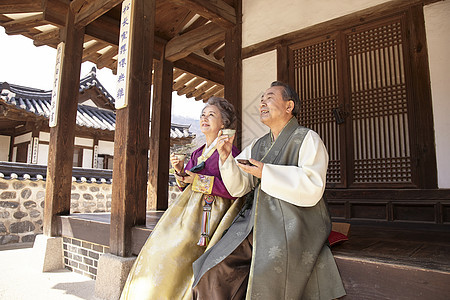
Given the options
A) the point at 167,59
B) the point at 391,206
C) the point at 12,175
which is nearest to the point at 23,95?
the point at 12,175

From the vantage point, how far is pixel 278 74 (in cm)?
457

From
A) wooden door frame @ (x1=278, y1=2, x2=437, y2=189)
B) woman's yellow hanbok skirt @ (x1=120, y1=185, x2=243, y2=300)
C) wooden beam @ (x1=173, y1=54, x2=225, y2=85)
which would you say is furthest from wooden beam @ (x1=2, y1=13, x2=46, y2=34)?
wooden door frame @ (x1=278, y1=2, x2=437, y2=189)

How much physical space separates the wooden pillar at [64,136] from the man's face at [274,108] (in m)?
3.81

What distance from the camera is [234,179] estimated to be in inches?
81.4

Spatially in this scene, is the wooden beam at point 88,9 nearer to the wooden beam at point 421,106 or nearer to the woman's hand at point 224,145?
the woman's hand at point 224,145

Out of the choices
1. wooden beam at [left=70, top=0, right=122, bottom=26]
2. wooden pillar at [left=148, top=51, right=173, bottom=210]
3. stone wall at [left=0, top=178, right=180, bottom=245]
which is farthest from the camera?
stone wall at [left=0, top=178, right=180, bottom=245]

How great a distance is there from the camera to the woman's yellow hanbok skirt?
217cm

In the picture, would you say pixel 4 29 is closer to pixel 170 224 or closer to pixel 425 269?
pixel 170 224

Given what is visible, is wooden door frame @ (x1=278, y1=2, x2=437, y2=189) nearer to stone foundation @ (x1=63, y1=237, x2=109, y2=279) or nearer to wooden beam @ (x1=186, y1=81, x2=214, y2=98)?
stone foundation @ (x1=63, y1=237, x2=109, y2=279)

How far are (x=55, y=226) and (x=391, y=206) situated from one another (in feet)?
15.1

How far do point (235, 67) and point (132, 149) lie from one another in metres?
2.37

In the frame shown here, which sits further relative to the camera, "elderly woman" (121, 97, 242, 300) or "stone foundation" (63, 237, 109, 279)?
"stone foundation" (63, 237, 109, 279)

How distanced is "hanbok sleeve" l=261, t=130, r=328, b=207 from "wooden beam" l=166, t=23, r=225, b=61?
4088 millimetres

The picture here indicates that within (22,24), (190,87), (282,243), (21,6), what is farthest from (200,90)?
(282,243)
